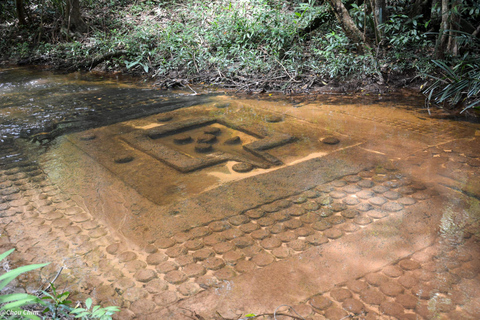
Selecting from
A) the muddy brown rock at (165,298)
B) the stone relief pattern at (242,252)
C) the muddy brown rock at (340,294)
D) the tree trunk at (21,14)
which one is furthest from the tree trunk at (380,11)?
the tree trunk at (21,14)

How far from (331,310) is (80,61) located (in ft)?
26.5

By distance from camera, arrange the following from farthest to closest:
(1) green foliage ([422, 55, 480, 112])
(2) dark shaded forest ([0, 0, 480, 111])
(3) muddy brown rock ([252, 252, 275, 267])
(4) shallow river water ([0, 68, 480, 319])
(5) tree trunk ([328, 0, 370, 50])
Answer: (5) tree trunk ([328, 0, 370, 50]) < (2) dark shaded forest ([0, 0, 480, 111]) < (1) green foliage ([422, 55, 480, 112]) < (3) muddy brown rock ([252, 252, 275, 267]) < (4) shallow river water ([0, 68, 480, 319])

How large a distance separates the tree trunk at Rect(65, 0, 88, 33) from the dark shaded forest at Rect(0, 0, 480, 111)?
0.02 metres

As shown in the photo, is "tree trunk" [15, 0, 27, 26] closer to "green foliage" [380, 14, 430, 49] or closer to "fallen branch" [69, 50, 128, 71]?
"fallen branch" [69, 50, 128, 71]

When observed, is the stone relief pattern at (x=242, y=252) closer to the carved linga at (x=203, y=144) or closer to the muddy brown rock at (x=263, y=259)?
the muddy brown rock at (x=263, y=259)

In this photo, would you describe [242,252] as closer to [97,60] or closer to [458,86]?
[458,86]

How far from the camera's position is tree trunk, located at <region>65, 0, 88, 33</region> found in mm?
9516

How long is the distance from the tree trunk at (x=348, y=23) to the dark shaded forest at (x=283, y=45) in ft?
0.05

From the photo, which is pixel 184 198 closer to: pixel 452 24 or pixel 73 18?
pixel 452 24

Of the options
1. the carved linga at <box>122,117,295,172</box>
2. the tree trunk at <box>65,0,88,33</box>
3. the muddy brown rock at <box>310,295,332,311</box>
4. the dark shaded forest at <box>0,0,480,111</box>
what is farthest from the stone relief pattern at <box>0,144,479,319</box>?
the tree trunk at <box>65,0,88,33</box>

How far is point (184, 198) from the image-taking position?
2.85 m

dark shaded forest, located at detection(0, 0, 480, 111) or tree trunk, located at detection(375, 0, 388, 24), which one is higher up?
tree trunk, located at detection(375, 0, 388, 24)

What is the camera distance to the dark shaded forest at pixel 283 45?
514cm

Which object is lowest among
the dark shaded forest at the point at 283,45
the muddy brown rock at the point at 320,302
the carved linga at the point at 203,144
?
the muddy brown rock at the point at 320,302
